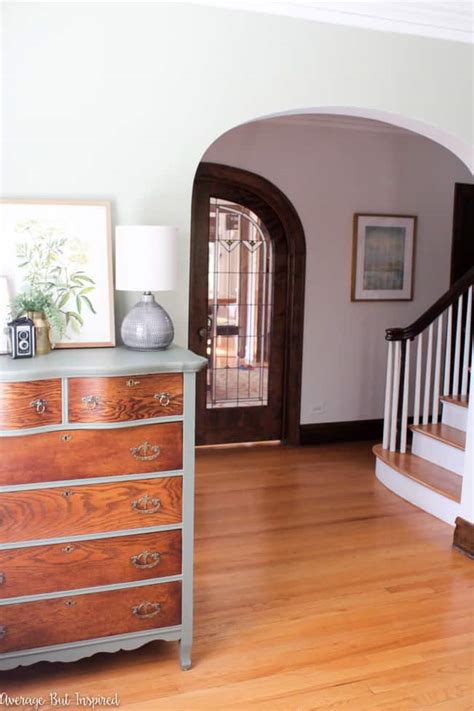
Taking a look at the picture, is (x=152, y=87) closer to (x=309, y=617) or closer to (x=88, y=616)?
(x=88, y=616)

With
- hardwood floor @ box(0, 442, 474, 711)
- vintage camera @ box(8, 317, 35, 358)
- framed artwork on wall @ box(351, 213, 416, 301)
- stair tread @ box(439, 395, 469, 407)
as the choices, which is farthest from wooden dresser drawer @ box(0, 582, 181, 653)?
framed artwork on wall @ box(351, 213, 416, 301)

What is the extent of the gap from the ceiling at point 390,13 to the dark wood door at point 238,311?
2.36 m

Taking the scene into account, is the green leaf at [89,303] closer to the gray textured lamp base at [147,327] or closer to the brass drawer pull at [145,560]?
the gray textured lamp base at [147,327]

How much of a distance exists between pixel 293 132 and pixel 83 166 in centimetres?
314

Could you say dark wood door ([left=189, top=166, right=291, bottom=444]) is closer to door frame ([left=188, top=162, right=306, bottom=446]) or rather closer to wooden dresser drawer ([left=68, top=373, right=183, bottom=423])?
door frame ([left=188, top=162, right=306, bottom=446])

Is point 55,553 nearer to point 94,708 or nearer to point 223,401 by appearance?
point 94,708

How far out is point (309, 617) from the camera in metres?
3.22

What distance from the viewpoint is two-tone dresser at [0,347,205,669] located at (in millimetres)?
2498

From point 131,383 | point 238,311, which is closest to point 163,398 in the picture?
point 131,383

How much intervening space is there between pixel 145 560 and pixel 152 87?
1.92m

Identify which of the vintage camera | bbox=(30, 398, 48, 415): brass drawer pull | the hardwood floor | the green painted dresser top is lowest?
the hardwood floor

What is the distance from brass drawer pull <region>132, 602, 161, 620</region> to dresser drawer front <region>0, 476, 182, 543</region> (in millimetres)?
319

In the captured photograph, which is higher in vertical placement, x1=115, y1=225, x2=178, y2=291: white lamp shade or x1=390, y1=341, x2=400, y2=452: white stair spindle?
x1=115, y1=225, x2=178, y2=291: white lamp shade

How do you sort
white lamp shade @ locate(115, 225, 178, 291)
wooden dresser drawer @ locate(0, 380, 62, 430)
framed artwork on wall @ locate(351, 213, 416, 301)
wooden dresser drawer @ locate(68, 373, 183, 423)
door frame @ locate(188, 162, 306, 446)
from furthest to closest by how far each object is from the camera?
framed artwork on wall @ locate(351, 213, 416, 301)
door frame @ locate(188, 162, 306, 446)
white lamp shade @ locate(115, 225, 178, 291)
wooden dresser drawer @ locate(68, 373, 183, 423)
wooden dresser drawer @ locate(0, 380, 62, 430)
